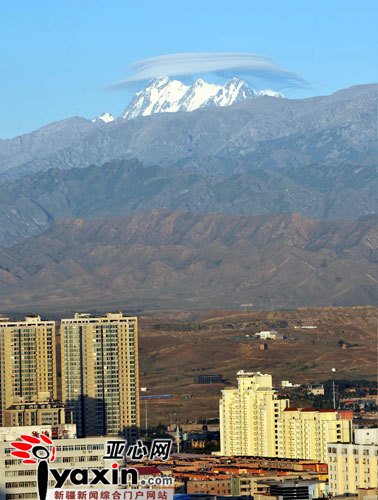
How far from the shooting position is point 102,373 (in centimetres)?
10919

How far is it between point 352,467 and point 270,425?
32308 millimetres

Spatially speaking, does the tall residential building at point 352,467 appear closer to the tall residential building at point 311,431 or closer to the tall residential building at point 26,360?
the tall residential building at point 311,431

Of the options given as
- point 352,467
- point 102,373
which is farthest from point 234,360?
point 352,467

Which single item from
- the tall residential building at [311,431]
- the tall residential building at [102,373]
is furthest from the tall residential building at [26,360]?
the tall residential building at [311,431]

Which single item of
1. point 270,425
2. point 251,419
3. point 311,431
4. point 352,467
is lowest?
point 352,467

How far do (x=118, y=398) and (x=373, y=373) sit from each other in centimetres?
5601

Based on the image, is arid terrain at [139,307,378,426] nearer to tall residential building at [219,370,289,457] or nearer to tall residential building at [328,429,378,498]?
tall residential building at [219,370,289,457]

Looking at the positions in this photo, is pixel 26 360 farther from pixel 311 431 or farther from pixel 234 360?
pixel 234 360

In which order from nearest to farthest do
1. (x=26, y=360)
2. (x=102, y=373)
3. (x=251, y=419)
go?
(x=251, y=419), (x=102, y=373), (x=26, y=360)

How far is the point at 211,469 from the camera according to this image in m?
74.2

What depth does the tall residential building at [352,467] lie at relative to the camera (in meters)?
58.8

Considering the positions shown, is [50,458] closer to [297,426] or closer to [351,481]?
[351,481]

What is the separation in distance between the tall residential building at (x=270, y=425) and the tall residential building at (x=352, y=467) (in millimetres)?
18594

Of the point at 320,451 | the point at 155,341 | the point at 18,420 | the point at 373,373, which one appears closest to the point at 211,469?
the point at 320,451
